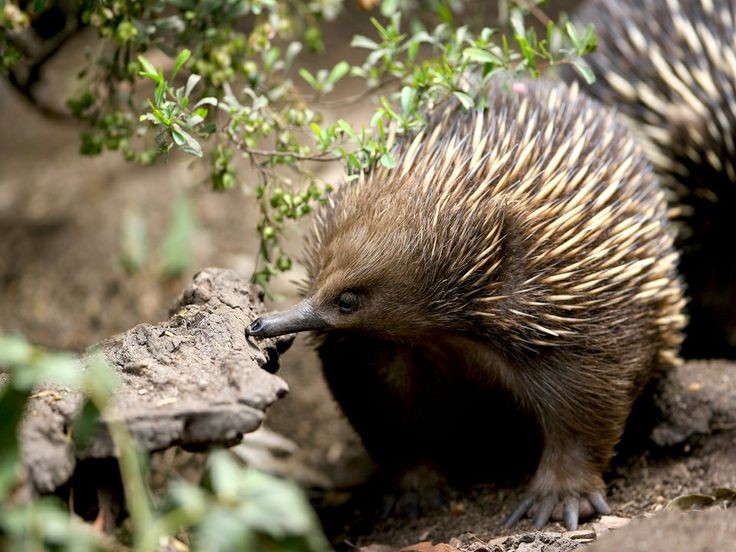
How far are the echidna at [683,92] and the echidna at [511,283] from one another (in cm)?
143

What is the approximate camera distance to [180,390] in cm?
285

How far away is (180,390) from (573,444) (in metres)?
1.71

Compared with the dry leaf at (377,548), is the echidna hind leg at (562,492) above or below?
above

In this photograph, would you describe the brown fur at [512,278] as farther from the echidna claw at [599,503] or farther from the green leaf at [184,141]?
the green leaf at [184,141]

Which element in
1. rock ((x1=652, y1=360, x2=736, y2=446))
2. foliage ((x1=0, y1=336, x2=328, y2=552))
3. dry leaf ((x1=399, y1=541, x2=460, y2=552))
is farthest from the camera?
rock ((x1=652, y1=360, x2=736, y2=446))

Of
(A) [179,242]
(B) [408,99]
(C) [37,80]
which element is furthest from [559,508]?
(C) [37,80]

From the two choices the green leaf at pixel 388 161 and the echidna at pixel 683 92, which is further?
the echidna at pixel 683 92

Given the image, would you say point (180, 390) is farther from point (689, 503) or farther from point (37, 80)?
point (37, 80)

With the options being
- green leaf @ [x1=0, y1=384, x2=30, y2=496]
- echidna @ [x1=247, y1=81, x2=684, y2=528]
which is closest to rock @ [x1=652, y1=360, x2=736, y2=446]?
echidna @ [x1=247, y1=81, x2=684, y2=528]

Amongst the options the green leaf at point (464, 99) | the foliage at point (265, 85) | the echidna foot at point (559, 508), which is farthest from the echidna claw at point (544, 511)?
the green leaf at point (464, 99)

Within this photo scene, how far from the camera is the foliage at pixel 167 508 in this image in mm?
2045

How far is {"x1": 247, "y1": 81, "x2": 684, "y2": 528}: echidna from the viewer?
10.9 ft

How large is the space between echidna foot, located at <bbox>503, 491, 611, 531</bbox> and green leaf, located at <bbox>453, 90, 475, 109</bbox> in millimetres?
1558

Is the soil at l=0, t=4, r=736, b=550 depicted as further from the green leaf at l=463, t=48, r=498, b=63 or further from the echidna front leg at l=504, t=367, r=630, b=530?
the green leaf at l=463, t=48, r=498, b=63
